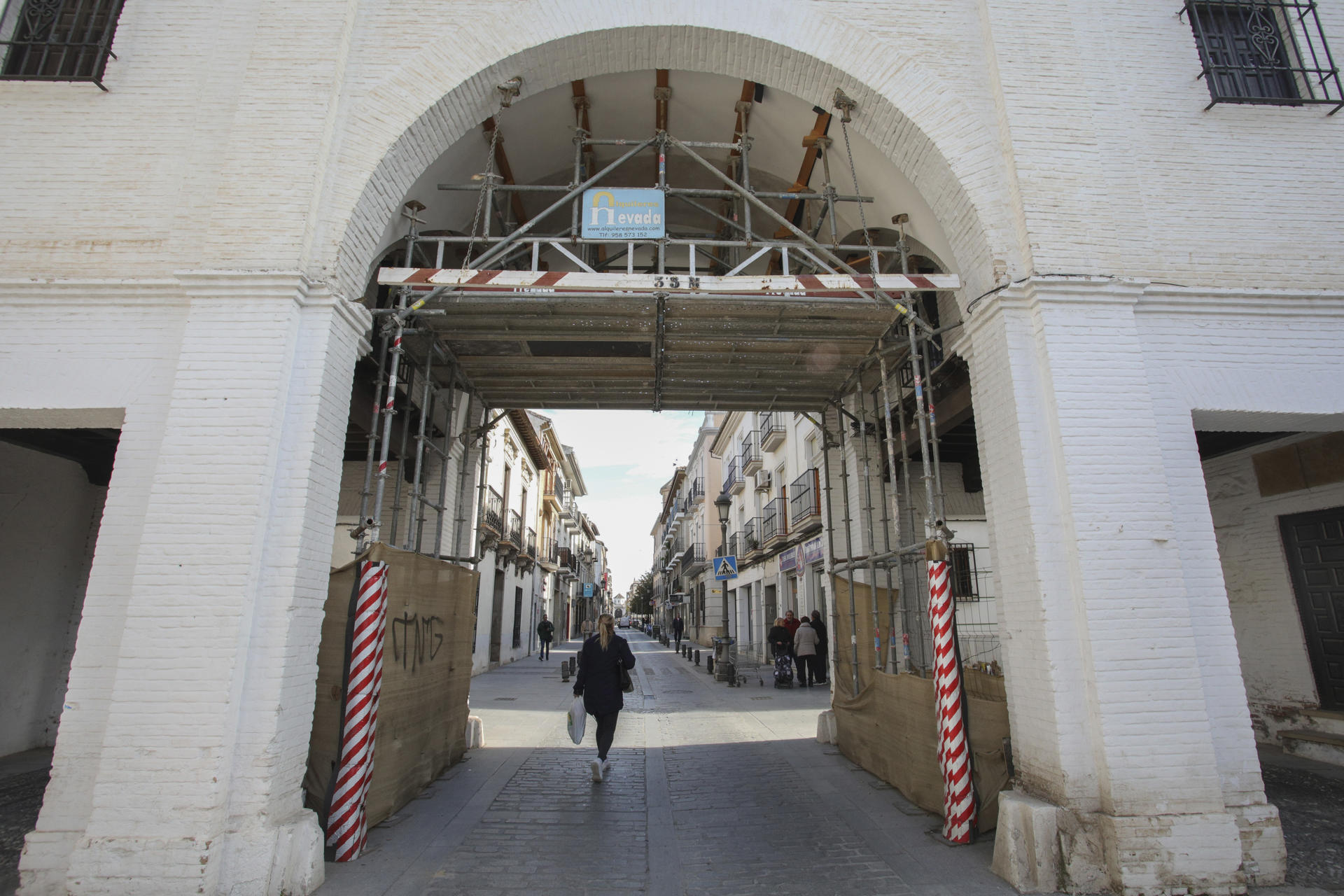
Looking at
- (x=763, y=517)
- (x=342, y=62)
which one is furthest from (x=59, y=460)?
(x=763, y=517)

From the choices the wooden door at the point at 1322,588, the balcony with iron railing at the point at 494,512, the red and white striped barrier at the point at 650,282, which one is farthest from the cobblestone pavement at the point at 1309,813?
the balcony with iron railing at the point at 494,512

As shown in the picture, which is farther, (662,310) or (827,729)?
(827,729)

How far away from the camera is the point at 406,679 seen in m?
5.42

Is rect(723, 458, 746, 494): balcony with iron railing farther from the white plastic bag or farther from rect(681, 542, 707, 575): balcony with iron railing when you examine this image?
the white plastic bag

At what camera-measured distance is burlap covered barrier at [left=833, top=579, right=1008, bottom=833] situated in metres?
4.96

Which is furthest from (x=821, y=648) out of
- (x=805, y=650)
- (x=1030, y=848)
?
(x=1030, y=848)

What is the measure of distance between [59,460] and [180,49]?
519 cm

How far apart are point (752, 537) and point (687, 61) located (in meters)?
18.0

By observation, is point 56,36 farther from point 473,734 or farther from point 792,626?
point 792,626

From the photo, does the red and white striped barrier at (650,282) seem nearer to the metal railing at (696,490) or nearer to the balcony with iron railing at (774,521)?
the balcony with iron railing at (774,521)

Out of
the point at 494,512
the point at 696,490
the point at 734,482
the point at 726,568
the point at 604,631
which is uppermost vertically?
the point at 696,490

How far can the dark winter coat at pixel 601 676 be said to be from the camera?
6367 mm

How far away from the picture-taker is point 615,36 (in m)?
5.73

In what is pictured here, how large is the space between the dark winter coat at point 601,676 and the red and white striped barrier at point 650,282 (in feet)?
10.8
